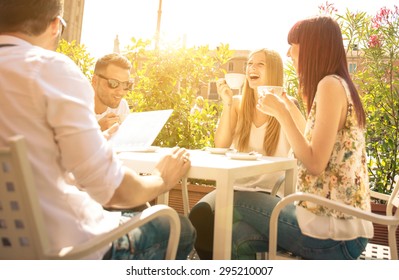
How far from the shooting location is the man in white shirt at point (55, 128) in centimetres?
112

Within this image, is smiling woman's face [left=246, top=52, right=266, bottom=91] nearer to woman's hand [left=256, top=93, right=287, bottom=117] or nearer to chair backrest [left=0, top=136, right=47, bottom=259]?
woman's hand [left=256, top=93, right=287, bottom=117]

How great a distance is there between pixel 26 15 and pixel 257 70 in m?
1.99

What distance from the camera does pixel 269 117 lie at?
2857 millimetres

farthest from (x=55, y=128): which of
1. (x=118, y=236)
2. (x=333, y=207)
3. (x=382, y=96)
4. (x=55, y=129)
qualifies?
(x=382, y=96)

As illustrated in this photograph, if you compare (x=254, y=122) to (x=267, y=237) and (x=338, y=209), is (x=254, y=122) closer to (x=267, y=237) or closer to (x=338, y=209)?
(x=267, y=237)

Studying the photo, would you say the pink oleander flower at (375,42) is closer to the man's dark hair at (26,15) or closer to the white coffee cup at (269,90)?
the white coffee cup at (269,90)

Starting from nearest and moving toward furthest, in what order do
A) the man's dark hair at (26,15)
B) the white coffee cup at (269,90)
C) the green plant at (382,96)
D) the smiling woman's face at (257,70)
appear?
the man's dark hair at (26,15)
the white coffee cup at (269,90)
the smiling woman's face at (257,70)
the green plant at (382,96)

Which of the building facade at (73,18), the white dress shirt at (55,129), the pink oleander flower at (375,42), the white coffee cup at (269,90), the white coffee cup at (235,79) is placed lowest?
A: the white dress shirt at (55,129)

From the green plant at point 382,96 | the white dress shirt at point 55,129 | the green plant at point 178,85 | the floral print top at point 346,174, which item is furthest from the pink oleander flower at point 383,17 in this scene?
the white dress shirt at point 55,129

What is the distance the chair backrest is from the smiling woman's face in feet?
7.34

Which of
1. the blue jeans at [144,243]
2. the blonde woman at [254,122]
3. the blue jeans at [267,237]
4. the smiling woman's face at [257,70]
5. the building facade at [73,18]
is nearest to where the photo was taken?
the blue jeans at [144,243]
